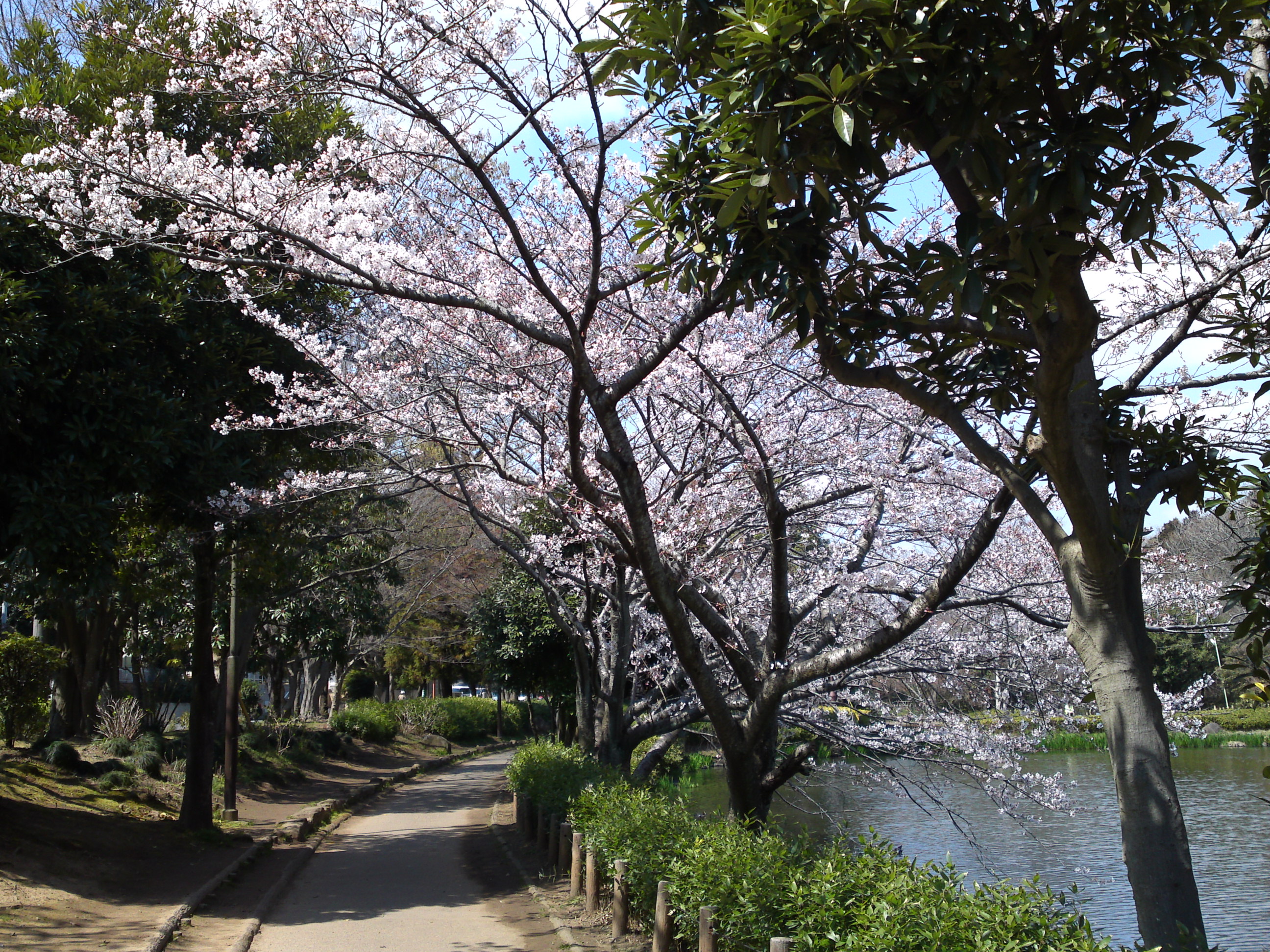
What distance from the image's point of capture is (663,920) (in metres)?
5.48

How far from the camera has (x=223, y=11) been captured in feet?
27.5

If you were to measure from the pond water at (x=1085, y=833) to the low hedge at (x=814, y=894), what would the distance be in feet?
4.43

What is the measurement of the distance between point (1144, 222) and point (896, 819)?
1426 cm

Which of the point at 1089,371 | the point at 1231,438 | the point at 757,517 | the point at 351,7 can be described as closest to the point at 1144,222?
the point at 1089,371

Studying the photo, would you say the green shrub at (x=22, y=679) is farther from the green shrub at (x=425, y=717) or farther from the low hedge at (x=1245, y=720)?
the low hedge at (x=1245, y=720)

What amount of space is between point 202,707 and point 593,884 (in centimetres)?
649

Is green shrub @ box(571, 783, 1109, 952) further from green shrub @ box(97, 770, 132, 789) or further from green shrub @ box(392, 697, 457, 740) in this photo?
green shrub @ box(392, 697, 457, 740)

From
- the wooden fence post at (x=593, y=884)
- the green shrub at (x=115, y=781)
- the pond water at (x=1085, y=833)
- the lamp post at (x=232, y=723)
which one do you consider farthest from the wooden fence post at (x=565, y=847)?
the green shrub at (x=115, y=781)

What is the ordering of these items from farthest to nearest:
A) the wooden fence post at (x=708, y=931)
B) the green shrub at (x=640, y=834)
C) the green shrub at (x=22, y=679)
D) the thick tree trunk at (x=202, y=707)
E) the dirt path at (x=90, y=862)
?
the green shrub at (x=22, y=679)
the thick tree trunk at (x=202, y=707)
the dirt path at (x=90, y=862)
the green shrub at (x=640, y=834)
the wooden fence post at (x=708, y=931)

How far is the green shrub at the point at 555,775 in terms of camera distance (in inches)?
371

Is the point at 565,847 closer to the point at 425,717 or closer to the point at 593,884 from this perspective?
the point at 593,884

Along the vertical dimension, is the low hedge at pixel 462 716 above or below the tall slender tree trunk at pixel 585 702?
below

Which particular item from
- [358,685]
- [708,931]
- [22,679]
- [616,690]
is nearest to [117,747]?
[22,679]

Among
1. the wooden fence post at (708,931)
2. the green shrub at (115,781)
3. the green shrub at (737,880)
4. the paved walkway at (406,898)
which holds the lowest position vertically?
the paved walkway at (406,898)
